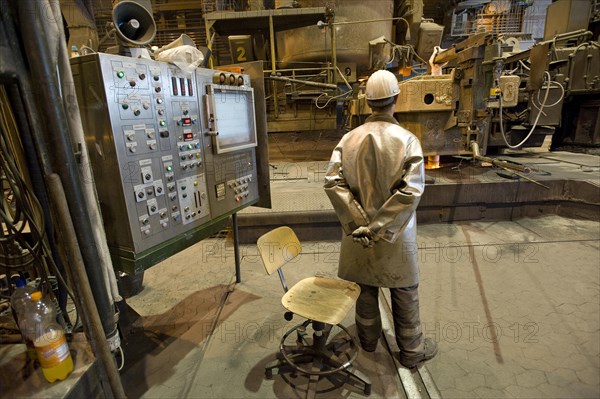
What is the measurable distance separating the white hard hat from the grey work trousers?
4.11ft

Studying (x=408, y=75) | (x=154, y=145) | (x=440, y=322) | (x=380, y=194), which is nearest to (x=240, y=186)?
(x=154, y=145)

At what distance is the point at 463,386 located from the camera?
2.01 metres

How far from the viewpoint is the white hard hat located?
1915mm

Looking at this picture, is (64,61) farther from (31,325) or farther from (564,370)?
(564,370)

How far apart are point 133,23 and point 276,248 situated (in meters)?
1.65

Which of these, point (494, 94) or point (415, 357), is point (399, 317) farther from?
point (494, 94)

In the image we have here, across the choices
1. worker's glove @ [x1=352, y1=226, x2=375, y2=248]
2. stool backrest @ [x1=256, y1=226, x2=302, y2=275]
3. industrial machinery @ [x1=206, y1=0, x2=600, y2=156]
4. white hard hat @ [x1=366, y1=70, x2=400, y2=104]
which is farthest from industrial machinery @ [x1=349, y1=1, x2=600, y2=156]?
stool backrest @ [x1=256, y1=226, x2=302, y2=275]

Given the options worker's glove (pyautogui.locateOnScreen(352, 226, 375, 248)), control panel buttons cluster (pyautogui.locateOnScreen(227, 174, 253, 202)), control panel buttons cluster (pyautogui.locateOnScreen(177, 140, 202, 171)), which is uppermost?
control panel buttons cluster (pyautogui.locateOnScreen(177, 140, 202, 171))

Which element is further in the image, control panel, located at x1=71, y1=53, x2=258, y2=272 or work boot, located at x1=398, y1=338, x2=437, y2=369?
work boot, located at x1=398, y1=338, x2=437, y2=369

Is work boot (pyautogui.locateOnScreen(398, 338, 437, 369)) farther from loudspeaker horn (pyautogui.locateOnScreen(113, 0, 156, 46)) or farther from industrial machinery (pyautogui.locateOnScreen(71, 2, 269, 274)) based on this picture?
loudspeaker horn (pyautogui.locateOnScreen(113, 0, 156, 46))

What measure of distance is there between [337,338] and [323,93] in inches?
210

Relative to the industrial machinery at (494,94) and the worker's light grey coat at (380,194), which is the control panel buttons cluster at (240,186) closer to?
the worker's light grey coat at (380,194)

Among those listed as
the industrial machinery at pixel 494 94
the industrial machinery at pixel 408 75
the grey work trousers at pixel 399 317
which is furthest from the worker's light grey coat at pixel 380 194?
the industrial machinery at pixel 408 75

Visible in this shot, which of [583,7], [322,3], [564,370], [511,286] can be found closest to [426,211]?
[511,286]
